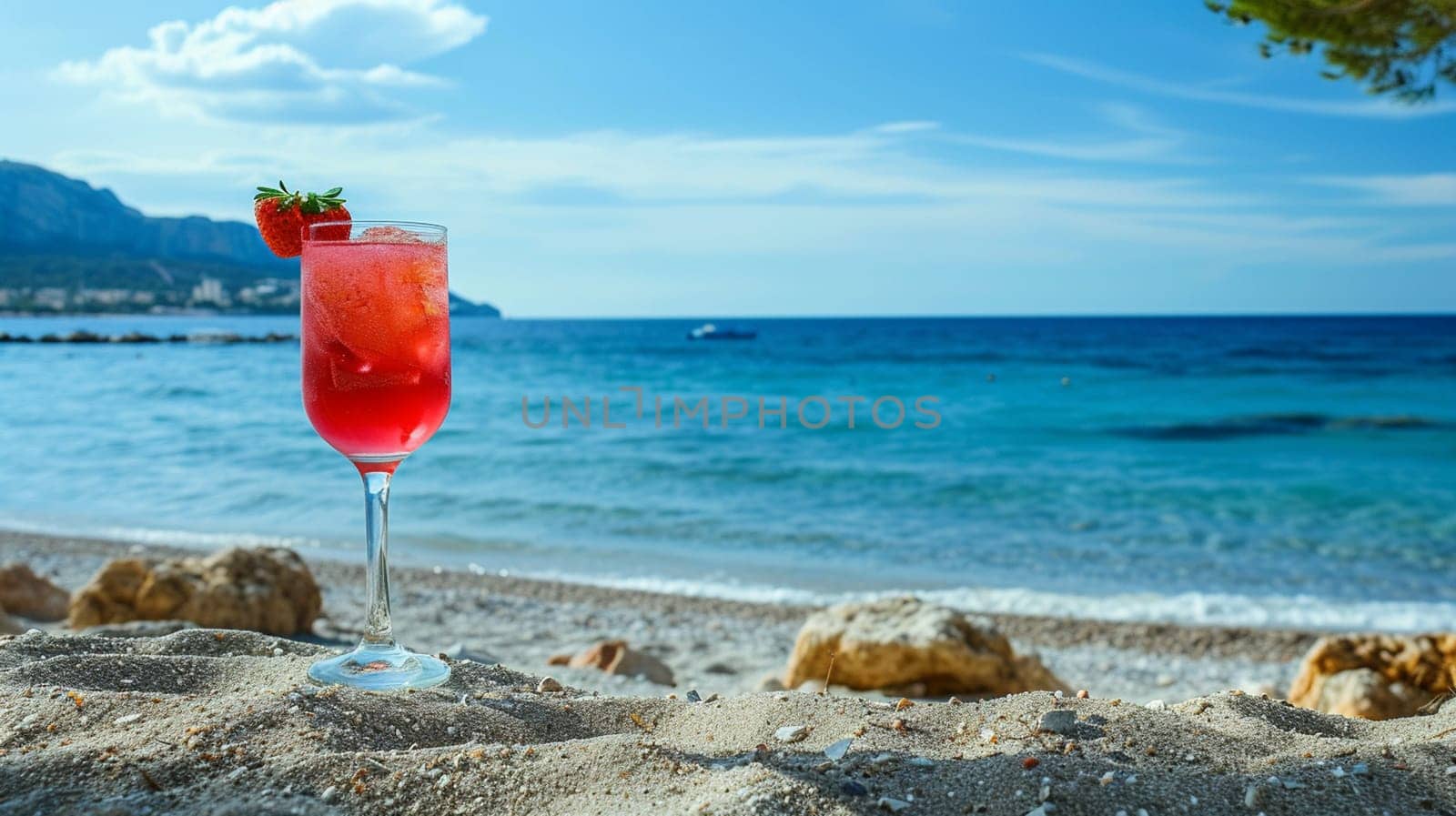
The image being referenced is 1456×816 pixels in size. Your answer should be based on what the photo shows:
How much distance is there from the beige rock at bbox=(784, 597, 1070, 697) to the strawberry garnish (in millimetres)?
3029

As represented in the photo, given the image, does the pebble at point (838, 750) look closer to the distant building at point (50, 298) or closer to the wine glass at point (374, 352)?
the wine glass at point (374, 352)

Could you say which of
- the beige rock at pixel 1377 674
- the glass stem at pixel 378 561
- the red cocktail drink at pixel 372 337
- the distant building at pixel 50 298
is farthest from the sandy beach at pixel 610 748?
the distant building at pixel 50 298

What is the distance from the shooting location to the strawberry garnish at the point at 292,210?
229 centimetres

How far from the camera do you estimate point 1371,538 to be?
10844 millimetres

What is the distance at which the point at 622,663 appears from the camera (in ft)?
16.8

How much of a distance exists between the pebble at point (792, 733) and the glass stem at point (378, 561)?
34.3 inches

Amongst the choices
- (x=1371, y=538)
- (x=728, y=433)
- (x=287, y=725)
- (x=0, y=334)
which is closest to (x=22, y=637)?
(x=287, y=725)

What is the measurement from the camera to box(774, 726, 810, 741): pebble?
186 centimetres

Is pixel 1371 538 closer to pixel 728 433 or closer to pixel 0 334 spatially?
pixel 728 433

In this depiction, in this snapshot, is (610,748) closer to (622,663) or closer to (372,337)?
(372,337)

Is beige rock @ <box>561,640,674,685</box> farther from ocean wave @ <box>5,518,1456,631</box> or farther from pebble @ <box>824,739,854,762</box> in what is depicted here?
pebble @ <box>824,739,854,762</box>

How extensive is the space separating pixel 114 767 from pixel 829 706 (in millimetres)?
1204

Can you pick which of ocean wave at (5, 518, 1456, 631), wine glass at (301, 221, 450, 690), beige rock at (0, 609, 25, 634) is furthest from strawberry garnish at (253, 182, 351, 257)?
ocean wave at (5, 518, 1456, 631)

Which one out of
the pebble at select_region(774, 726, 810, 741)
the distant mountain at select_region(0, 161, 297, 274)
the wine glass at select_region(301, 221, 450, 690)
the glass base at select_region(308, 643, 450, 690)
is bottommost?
the glass base at select_region(308, 643, 450, 690)
